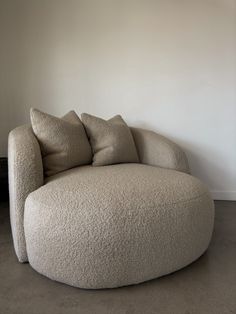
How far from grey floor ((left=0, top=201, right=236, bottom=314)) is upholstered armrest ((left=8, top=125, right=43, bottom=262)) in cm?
18

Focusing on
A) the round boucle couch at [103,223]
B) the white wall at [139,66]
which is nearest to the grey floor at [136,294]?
the round boucle couch at [103,223]

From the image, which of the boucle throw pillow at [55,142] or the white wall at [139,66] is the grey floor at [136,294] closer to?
the boucle throw pillow at [55,142]

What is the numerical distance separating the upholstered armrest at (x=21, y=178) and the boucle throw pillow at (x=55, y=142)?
171mm

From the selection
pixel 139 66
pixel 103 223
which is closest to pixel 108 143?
pixel 103 223

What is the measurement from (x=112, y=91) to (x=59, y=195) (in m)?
1.42

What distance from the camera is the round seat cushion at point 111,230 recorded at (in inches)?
52.5

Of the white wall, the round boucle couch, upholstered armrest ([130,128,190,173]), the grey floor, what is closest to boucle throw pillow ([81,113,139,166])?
upholstered armrest ([130,128,190,173])

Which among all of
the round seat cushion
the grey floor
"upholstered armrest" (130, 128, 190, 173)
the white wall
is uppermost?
the white wall

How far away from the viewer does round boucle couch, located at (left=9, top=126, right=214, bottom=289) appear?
1.34m

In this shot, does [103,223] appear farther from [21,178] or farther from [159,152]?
[159,152]

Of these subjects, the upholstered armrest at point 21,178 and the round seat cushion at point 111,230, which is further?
the upholstered armrest at point 21,178

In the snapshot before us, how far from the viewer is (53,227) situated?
1365 mm

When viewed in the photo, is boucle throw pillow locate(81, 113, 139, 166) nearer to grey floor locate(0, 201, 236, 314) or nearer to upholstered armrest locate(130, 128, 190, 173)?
upholstered armrest locate(130, 128, 190, 173)

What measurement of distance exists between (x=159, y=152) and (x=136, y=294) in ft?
3.22
